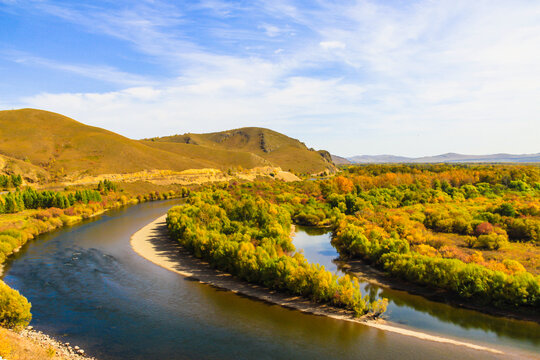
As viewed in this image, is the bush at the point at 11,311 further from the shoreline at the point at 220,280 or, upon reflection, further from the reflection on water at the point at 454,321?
the reflection on water at the point at 454,321

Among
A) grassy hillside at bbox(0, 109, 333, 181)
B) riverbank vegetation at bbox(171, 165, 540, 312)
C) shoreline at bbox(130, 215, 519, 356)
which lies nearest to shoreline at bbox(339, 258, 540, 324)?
riverbank vegetation at bbox(171, 165, 540, 312)

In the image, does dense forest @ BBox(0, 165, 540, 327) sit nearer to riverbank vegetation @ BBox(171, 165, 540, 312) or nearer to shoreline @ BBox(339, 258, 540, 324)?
riverbank vegetation @ BBox(171, 165, 540, 312)

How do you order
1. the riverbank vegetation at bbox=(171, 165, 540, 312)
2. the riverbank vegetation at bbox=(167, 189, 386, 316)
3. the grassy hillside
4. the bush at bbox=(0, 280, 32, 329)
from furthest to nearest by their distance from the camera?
1. the grassy hillside
2. the riverbank vegetation at bbox=(171, 165, 540, 312)
3. the riverbank vegetation at bbox=(167, 189, 386, 316)
4. the bush at bbox=(0, 280, 32, 329)

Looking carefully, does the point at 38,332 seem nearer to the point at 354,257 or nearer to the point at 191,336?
the point at 191,336

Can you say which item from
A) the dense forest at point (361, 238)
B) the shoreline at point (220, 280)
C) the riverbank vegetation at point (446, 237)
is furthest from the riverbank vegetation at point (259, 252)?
the shoreline at point (220, 280)

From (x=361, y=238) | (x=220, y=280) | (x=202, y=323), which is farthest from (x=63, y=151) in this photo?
(x=202, y=323)
